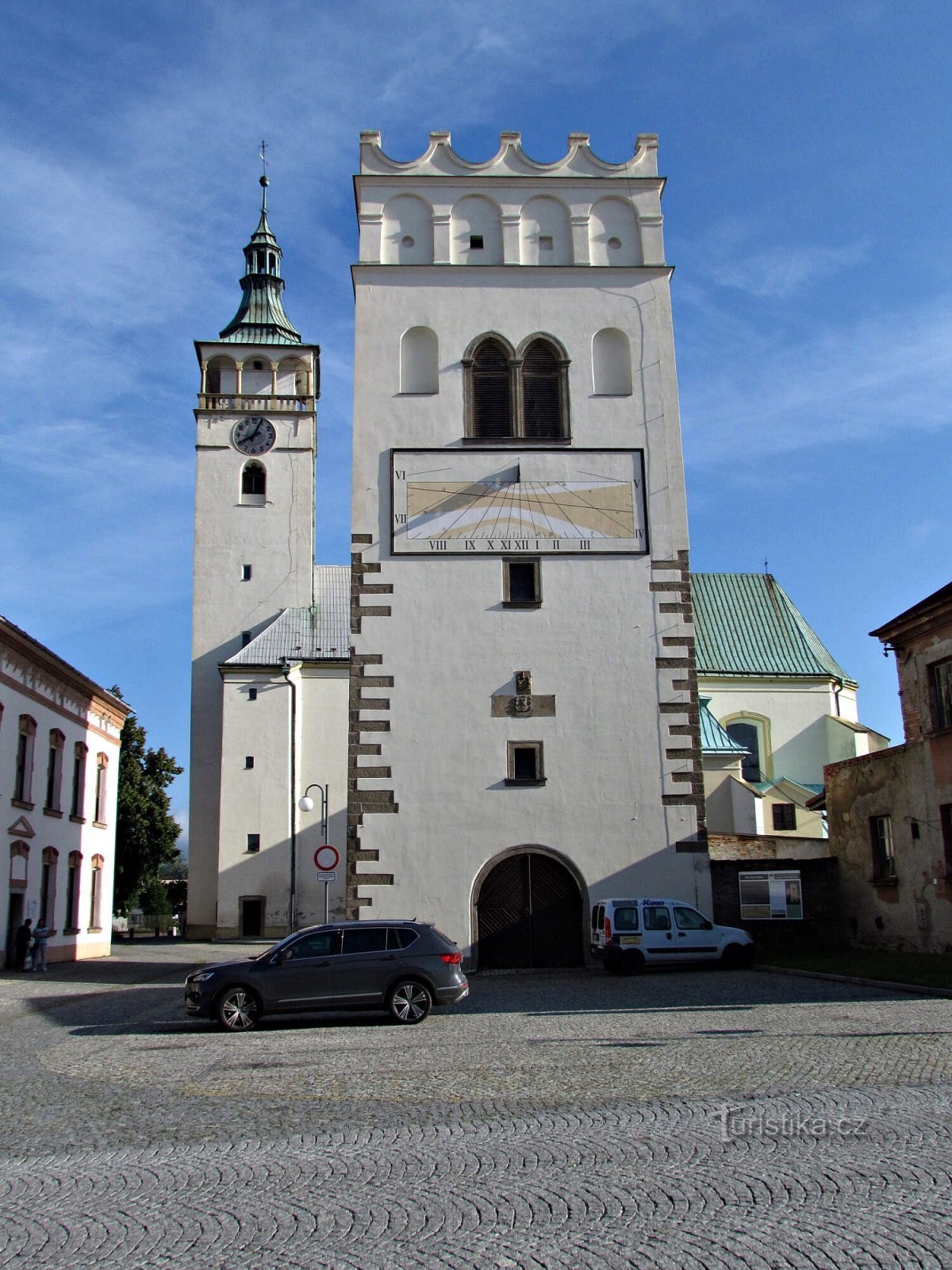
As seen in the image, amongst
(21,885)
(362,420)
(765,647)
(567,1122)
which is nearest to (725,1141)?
(567,1122)

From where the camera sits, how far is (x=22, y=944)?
2639 cm

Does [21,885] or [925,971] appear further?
[21,885]

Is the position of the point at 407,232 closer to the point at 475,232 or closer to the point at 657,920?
the point at 475,232

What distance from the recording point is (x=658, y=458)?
24.0 metres

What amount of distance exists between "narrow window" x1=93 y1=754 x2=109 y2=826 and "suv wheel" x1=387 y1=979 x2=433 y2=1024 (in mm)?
21713

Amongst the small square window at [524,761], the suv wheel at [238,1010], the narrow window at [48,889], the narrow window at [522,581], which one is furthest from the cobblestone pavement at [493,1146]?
the narrow window at [48,889]

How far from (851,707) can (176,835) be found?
1235 inches

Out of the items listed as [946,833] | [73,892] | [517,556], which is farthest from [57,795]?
[946,833]

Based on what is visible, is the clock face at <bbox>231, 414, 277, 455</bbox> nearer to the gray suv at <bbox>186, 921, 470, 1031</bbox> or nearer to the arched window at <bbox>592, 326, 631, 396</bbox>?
the arched window at <bbox>592, 326, 631, 396</bbox>

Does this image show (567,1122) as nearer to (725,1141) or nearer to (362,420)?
(725,1141)

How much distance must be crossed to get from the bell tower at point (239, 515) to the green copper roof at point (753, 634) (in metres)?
15.7

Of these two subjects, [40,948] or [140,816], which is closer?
[40,948]

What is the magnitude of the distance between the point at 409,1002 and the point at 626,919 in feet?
22.8

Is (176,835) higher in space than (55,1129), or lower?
higher
